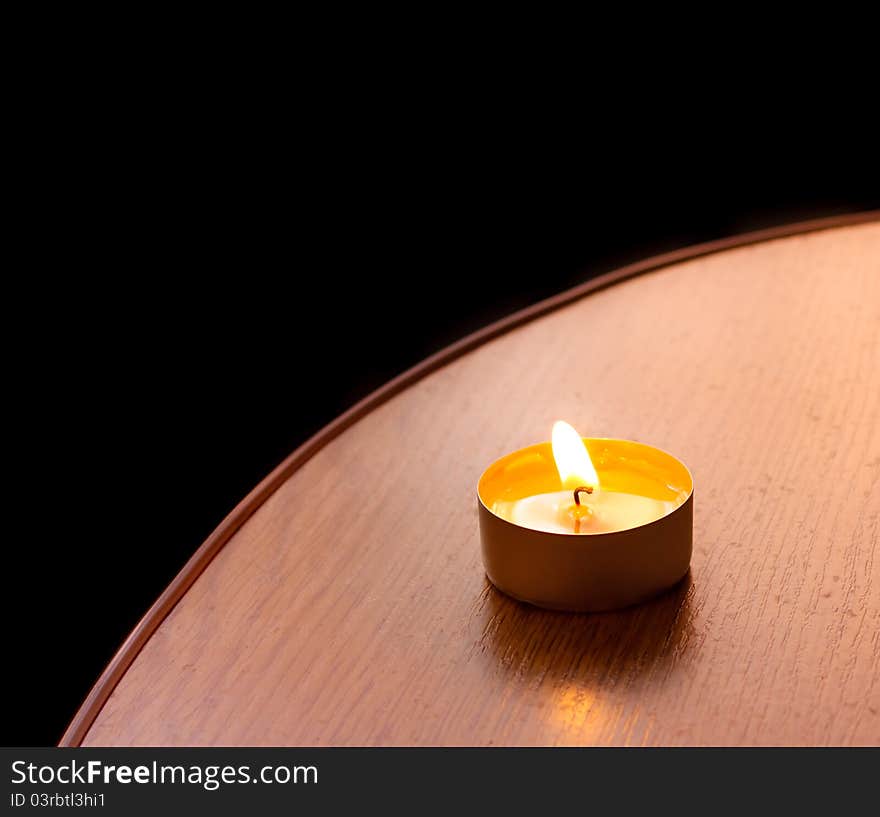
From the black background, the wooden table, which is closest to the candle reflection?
the wooden table

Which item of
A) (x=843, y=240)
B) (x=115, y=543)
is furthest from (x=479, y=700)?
(x=115, y=543)

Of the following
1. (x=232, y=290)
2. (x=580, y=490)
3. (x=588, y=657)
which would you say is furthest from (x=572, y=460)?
(x=232, y=290)

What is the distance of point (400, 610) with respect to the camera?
2.23 feet

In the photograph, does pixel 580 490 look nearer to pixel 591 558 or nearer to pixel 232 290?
pixel 591 558

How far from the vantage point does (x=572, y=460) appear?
0.67 metres

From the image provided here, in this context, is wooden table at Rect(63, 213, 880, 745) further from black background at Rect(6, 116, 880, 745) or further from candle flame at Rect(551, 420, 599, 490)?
black background at Rect(6, 116, 880, 745)

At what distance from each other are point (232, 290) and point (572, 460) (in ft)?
4.61

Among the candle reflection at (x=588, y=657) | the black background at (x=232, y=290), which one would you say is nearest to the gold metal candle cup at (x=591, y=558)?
the candle reflection at (x=588, y=657)

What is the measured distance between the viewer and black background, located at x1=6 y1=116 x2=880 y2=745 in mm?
1662

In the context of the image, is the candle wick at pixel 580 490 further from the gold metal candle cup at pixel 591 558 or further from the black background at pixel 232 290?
the black background at pixel 232 290

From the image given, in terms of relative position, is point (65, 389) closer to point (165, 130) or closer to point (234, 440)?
point (234, 440)

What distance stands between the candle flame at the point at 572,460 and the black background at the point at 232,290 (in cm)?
100

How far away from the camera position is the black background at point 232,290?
5.45 feet

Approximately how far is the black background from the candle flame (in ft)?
3.30
